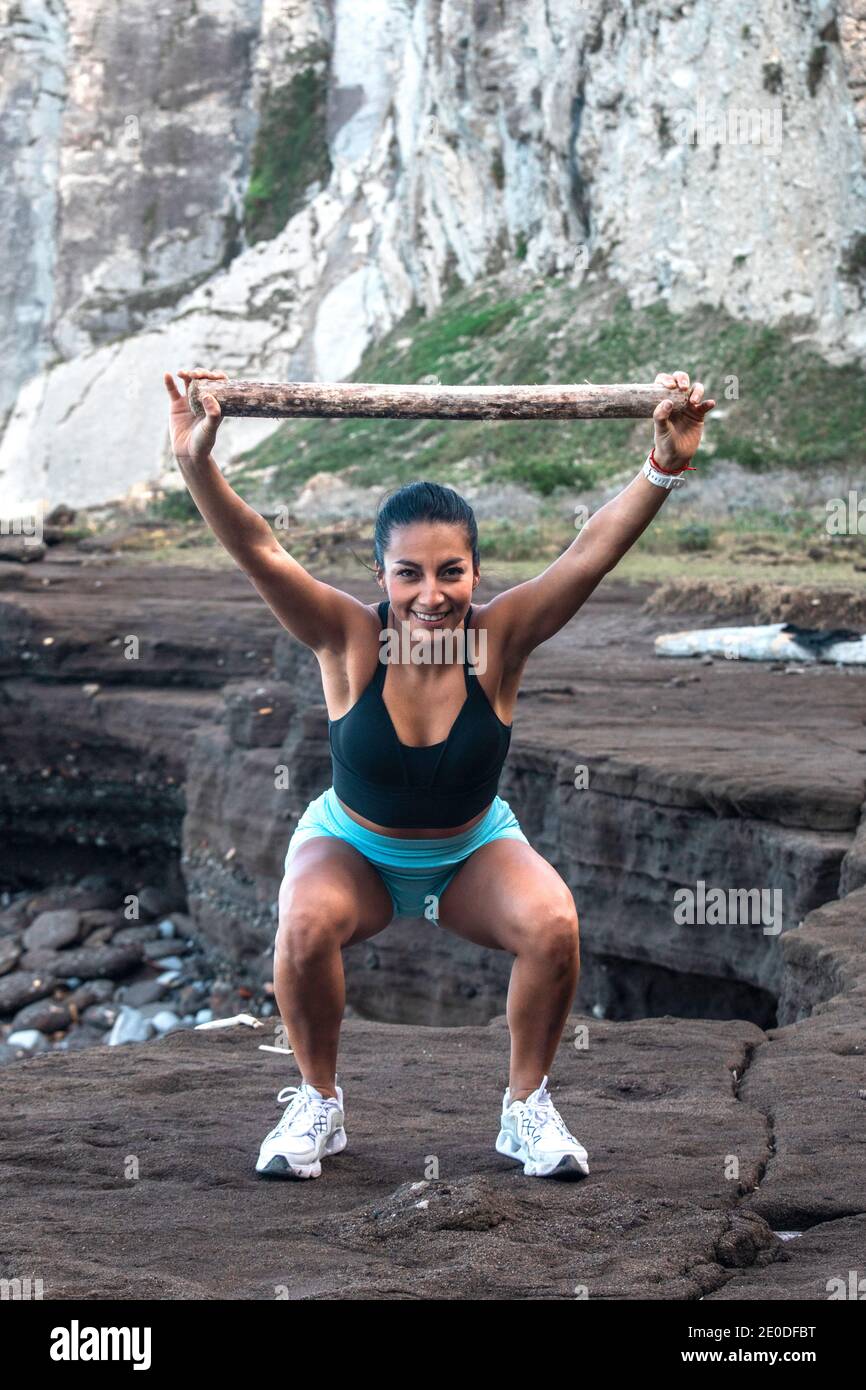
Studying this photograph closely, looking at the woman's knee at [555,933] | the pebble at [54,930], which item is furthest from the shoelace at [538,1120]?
the pebble at [54,930]

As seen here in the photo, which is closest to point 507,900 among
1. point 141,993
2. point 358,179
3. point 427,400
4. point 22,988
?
point 427,400

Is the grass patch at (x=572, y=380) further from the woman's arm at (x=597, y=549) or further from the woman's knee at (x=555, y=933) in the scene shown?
the woman's knee at (x=555, y=933)

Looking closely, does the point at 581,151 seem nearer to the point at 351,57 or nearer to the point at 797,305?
the point at 797,305

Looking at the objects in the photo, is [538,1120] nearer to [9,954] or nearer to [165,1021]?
[165,1021]

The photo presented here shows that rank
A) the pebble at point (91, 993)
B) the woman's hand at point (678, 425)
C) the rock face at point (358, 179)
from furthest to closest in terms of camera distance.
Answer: the rock face at point (358, 179), the pebble at point (91, 993), the woman's hand at point (678, 425)

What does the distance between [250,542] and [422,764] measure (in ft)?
2.07

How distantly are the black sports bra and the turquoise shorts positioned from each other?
0.05 m

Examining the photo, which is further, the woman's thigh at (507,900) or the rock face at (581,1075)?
the woman's thigh at (507,900)

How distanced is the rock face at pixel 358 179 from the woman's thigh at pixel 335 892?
70.4 ft

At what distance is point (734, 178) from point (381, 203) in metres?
17.0

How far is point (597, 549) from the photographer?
3736 mm

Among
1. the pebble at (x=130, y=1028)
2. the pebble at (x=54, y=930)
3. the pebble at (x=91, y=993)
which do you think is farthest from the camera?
the pebble at (x=54, y=930)

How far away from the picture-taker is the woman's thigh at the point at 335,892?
3598 mm
